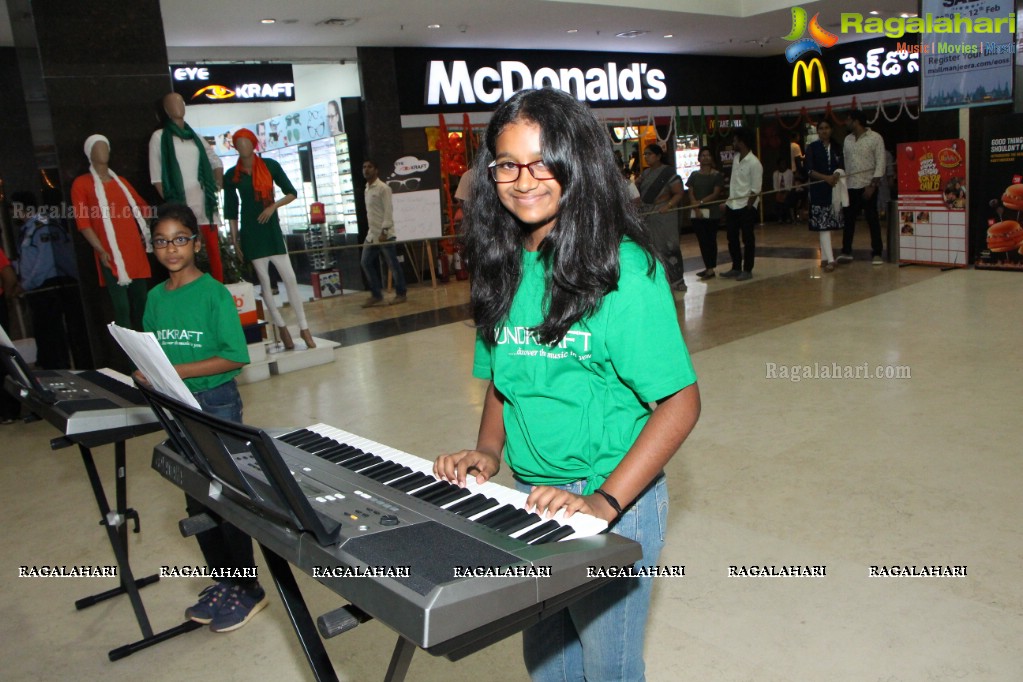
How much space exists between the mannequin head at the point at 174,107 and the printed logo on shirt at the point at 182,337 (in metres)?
3.84

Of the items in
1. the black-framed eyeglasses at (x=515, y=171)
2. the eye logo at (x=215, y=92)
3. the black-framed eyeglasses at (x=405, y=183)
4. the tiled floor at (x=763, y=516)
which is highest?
the eye logo at (x=215, y=92)

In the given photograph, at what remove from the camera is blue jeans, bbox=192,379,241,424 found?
2744 millimetres

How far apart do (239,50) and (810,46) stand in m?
9.87

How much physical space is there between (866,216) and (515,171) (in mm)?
8591

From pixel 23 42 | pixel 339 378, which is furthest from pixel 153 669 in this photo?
pixel 23 42

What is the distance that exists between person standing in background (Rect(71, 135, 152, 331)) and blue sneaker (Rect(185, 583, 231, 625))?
3.34 m

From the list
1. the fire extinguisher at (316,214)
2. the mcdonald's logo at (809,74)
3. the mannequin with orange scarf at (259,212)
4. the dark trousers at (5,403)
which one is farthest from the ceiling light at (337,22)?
the mcdonald's logo at (809,74)

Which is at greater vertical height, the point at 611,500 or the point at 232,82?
the point at 232,82

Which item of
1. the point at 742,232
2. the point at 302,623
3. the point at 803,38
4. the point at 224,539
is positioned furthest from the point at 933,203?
the point at 302,623

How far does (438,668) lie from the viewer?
2.47 m

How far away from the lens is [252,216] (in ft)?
21.5

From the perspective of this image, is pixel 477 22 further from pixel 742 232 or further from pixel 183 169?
pixel 183 169

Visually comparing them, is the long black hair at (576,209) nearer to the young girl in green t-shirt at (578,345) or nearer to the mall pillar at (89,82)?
the young girl in green t-shirt at (578,345)

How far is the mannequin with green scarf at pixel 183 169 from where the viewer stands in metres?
5.90
